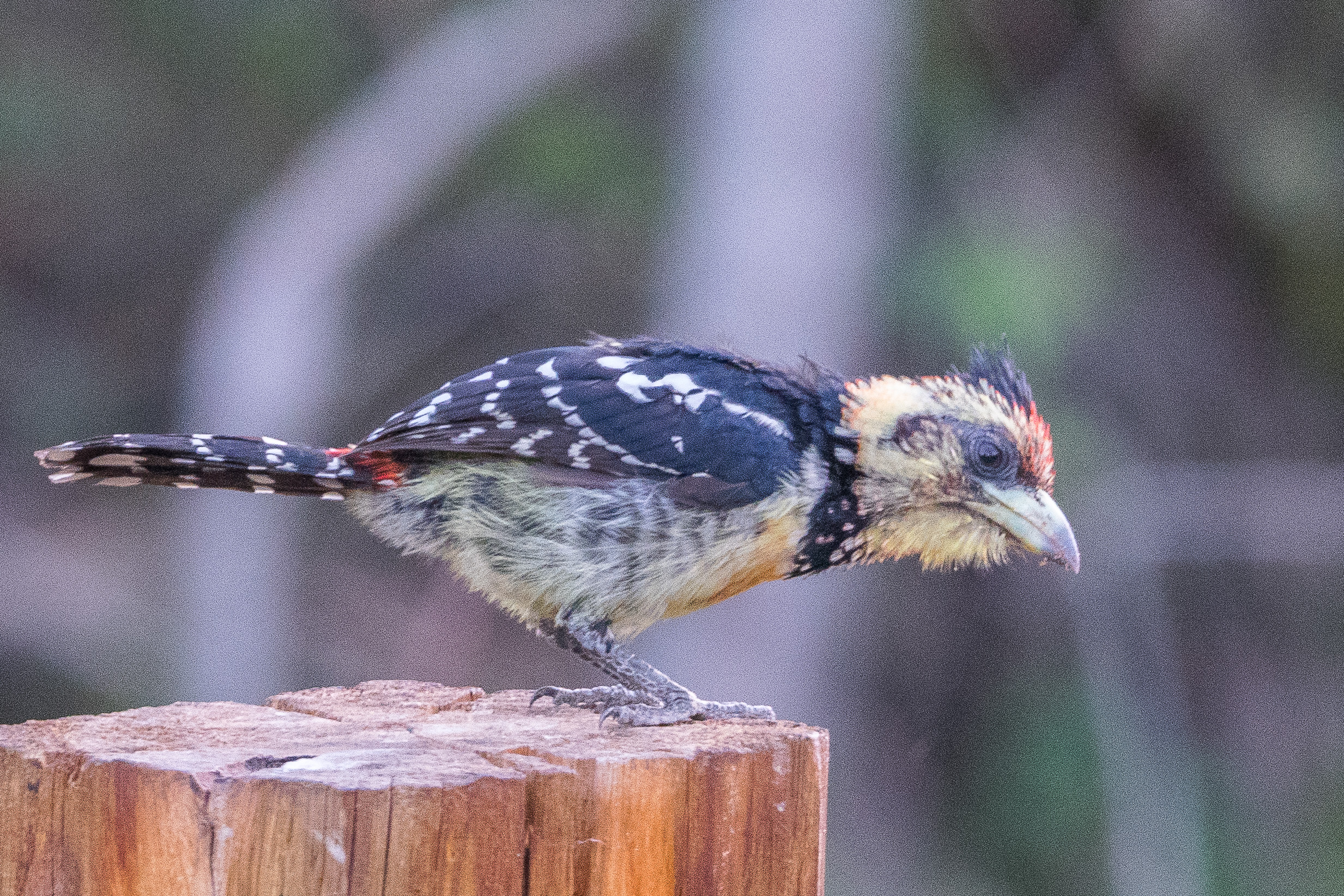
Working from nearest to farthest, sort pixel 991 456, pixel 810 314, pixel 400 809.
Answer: pixel 400 809
pixel 991 456
pixel 810 314

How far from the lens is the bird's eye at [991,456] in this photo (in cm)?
365

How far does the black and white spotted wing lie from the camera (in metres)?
3.55

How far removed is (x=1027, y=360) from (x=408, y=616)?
4.15 meters

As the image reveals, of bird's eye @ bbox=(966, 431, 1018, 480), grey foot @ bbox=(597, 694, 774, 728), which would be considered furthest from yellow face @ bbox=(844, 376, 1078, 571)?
grey foot @ bbox=(597, 694, 774, 728)

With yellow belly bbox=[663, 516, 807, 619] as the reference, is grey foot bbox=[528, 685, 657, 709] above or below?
below

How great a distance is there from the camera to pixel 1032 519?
3656 millimetres

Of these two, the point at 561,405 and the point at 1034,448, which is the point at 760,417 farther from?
the point at 1034,448

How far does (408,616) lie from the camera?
31.1ft

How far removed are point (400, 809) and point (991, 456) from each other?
1.87m

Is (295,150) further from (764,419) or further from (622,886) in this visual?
(622,886)

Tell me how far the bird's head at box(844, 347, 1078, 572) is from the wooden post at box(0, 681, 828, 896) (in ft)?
3.02

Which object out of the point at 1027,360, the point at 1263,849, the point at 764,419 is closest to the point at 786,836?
the point at 764,419

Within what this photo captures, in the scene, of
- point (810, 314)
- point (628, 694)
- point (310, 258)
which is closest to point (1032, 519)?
point (628, 694)

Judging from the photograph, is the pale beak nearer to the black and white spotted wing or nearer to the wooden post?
the black and white spotted wing
